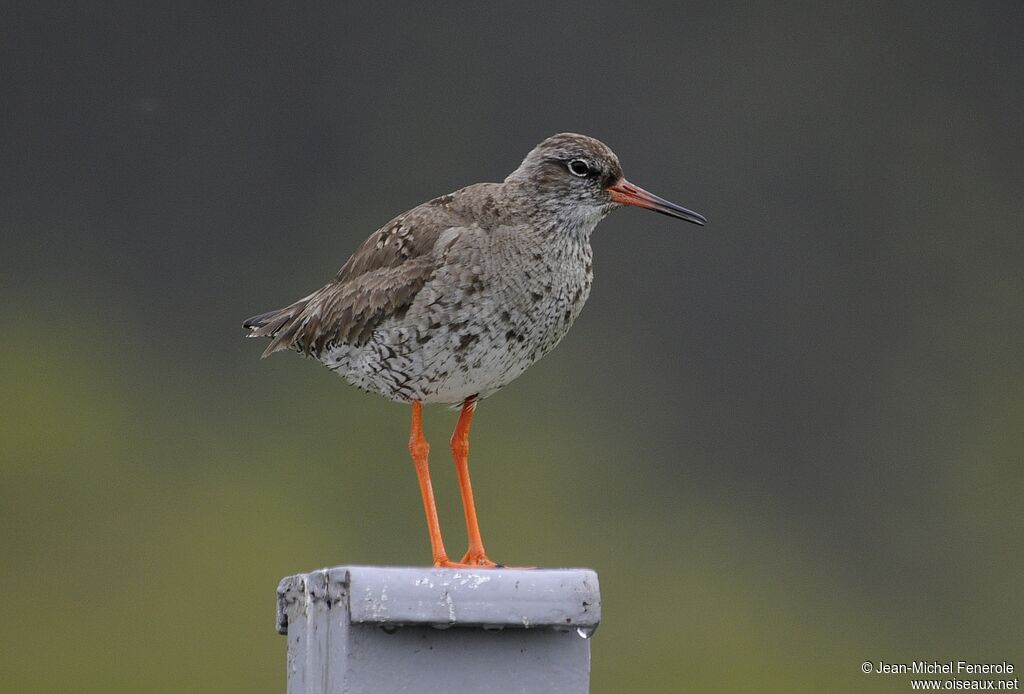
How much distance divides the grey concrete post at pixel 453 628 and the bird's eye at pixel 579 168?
7.46ft

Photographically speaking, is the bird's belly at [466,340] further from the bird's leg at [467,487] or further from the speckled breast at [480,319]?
the bird's leg at [467,487]

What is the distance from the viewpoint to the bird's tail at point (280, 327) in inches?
242

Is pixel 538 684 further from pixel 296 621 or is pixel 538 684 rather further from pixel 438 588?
pixel 296 621

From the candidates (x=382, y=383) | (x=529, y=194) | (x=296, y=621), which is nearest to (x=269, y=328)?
(x=382, y=383)

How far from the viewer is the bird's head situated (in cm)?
577

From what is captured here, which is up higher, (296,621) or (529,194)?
(529,194)

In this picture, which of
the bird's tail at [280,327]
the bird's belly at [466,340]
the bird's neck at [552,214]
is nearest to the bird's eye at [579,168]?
the bird's neck at [552,214]

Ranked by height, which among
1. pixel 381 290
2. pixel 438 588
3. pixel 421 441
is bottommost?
pixel 438 588

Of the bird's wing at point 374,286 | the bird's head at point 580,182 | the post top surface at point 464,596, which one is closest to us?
the post top surface at point 464,596

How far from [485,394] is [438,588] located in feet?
7.27

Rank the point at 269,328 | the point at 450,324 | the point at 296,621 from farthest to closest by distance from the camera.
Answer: the point at 269,328 < the point at 450,324 < the point at 296,621

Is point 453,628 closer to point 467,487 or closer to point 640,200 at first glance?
point 467,487

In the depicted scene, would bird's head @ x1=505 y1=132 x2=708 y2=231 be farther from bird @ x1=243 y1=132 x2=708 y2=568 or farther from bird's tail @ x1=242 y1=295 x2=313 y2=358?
bird's tail @ x1=242 y1=295 x2=313 y2=358

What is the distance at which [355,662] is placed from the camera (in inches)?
150
